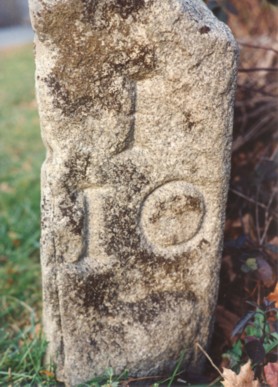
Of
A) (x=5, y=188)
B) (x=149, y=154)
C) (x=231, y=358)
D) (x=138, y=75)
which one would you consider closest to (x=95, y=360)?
(x=231, y=358)

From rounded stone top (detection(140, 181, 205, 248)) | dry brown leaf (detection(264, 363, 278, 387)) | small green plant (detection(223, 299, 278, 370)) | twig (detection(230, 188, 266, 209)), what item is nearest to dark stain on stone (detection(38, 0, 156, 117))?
rounded stone top (detection(140, 181, 205, 248))

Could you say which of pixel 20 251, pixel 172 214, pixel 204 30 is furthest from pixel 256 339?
pixel 20 251

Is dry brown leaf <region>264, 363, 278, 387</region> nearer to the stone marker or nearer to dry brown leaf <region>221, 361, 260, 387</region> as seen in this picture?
dry brown leaf <region>221, 361, 260, 387</region>

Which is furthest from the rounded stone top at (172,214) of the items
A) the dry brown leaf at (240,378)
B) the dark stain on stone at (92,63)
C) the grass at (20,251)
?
the grass at (20,251)

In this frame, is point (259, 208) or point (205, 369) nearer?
point (205, 369)

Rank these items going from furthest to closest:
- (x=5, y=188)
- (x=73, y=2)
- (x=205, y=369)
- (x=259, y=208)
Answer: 1. (x=5, y=188)
2. (x=259, y=208)
3. (x=205, y=369)
4. (x=73, y=2)

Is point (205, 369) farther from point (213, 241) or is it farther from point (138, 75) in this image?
point (138, 75)
